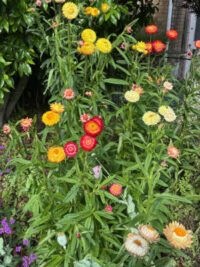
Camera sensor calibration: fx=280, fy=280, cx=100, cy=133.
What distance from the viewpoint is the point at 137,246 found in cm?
80

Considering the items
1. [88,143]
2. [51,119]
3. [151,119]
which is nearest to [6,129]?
[51,119]

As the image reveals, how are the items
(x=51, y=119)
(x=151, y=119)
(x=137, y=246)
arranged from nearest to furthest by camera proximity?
(x=137, y=246) → (x=51, y=119) → (x=151, y=119)

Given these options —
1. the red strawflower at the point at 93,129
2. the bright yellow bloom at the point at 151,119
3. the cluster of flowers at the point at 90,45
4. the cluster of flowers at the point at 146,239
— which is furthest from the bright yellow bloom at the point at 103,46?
the cluster of flowers at the point at 146,239

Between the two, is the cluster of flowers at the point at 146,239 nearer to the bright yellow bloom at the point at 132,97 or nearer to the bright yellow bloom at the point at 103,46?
the bright yellow bloom at the point at 132,97

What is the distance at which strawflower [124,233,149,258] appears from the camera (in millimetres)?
789

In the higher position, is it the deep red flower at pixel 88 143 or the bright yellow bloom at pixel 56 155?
the deep red flower at pixel 88 143

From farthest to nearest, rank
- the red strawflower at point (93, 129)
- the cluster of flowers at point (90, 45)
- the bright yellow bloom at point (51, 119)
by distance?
the cluster of flowers at point (90, 45)
the bright yellow bloom at point (51, 119)
the red strawflower at point (93, 129)

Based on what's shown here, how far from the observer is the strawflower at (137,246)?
31.1 inches

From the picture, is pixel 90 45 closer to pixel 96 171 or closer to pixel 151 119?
pixel 151 119

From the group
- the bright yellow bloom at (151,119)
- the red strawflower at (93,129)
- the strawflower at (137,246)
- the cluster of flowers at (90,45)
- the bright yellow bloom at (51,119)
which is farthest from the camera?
the cluster of flowers at (90,45)

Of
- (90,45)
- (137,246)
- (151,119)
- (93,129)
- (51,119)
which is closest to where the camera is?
(137,246)

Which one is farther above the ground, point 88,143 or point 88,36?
point 88,36

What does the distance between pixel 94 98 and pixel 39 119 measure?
2279mm

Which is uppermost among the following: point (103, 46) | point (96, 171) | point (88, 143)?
point (103, 46)
